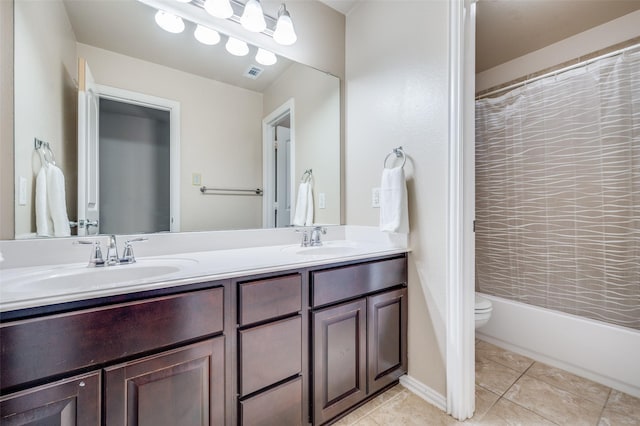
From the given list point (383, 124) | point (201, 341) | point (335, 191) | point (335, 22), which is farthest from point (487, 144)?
point (201, 341)

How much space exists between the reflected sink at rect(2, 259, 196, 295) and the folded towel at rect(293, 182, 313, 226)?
31.2 inches

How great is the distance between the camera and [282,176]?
1.76 meters

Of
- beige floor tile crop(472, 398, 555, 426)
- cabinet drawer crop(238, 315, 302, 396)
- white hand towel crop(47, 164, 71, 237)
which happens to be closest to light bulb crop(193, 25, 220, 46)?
white hand towel crop(47, 164, 71, 237)

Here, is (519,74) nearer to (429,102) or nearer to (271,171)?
(429,102)

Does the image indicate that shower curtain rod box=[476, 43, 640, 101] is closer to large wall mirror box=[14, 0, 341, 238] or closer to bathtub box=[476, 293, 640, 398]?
large wall mirror box=[14, 0, 341, 238]

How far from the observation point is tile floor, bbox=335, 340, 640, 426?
130 cm

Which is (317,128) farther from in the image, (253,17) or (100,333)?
(100,333)

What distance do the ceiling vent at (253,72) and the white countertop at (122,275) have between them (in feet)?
3.44

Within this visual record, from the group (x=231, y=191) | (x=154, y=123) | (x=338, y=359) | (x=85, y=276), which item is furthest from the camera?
(x=231, y=191)

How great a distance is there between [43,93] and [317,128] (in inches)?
54.3

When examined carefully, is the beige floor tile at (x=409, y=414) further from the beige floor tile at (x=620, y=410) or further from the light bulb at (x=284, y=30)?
the light bulb at (x=284, y=30)

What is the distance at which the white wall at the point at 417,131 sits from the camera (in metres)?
1.40

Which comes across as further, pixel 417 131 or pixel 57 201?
pixel 417 131

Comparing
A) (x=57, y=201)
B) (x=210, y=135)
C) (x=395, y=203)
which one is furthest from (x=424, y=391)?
(x=57, y=201)
